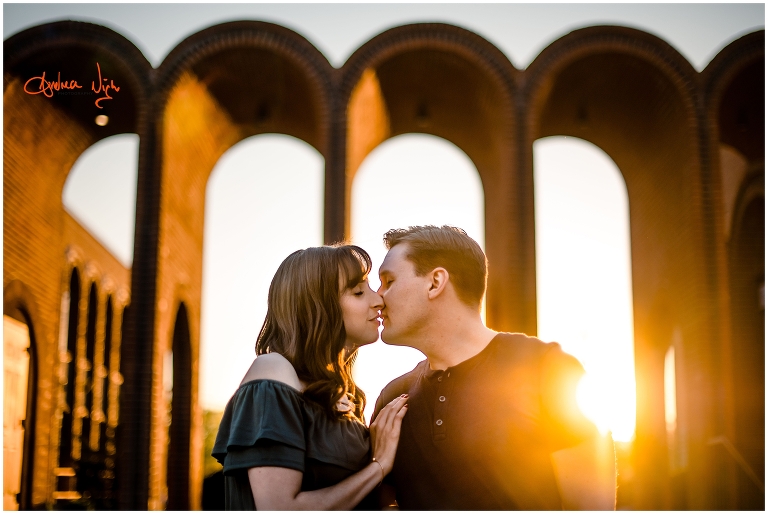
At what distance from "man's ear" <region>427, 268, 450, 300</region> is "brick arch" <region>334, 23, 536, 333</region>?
22.4ft

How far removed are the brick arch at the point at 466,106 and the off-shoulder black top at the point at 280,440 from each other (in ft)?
23.2

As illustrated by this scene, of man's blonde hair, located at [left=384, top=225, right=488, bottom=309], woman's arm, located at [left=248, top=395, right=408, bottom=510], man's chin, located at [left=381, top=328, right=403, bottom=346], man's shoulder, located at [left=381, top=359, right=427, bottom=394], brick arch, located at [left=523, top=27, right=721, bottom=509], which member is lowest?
woman's arm, located at [left=248, top=395, right=408, bottom=510]

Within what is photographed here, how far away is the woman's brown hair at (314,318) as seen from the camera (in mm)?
3400

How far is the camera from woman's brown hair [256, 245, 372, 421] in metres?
3.40

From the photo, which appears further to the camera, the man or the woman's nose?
the woman's nose

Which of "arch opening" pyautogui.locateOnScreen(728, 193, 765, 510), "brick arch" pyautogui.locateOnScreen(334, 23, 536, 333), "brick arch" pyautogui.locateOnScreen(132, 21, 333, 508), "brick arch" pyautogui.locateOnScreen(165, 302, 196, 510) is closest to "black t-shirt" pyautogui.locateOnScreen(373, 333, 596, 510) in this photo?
"brick arch" pyautogui.locateOnScreen(334, 23, 536, 333)

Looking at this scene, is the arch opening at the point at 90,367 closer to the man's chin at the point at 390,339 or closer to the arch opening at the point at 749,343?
the arch opening at the point at 749,343

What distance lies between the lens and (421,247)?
3641mm

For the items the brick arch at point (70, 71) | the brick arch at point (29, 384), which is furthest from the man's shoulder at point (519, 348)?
the brick arch at point (29, 384)

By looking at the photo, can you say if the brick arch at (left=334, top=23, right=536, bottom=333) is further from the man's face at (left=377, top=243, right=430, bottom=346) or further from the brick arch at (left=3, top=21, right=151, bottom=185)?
the man's face at (left=377, top=243, right=430, bottom=346)

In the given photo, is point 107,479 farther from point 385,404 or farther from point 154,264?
point 385,404

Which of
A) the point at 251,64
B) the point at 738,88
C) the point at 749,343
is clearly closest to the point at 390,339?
the point at 251,64

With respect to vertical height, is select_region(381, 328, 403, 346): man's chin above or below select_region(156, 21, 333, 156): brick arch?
below

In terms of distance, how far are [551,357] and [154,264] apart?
316 inches
